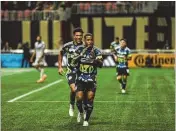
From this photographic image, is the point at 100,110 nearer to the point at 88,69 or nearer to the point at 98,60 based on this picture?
the point at 88,69

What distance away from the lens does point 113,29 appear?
164 feet

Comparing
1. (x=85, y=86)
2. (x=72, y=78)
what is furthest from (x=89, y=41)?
(x=72, y=78)

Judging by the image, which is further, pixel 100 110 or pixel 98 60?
pixel 100 110

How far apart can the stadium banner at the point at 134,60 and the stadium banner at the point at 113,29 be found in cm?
467

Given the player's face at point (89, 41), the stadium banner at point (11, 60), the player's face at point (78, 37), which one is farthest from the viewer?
the stadium banner at point (11, 60)

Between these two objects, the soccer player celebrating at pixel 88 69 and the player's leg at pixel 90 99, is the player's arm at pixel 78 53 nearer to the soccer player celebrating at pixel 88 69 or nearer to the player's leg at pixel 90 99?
the soccer player celebrating at pixel 88 69

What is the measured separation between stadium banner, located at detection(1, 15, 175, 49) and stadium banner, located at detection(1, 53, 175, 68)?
15.3ft

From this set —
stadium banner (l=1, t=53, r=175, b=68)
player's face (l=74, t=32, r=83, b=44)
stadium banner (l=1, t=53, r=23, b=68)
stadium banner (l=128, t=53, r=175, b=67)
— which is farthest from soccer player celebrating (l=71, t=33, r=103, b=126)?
stadium banner (l=1, t=53, r=23, b=68)

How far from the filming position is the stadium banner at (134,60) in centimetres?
4419

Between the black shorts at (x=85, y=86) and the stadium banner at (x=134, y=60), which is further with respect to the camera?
the stadium banner at (x=134, y=60)

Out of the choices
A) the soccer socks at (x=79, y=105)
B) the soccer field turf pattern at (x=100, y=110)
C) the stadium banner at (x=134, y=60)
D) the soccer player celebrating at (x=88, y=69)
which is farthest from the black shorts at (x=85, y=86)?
the stadium banner at (x=134, y=60)

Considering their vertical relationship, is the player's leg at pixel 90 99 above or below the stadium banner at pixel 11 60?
above

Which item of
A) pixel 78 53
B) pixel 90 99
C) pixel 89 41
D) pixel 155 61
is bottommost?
pixel 155 61

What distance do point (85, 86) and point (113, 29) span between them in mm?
37989
